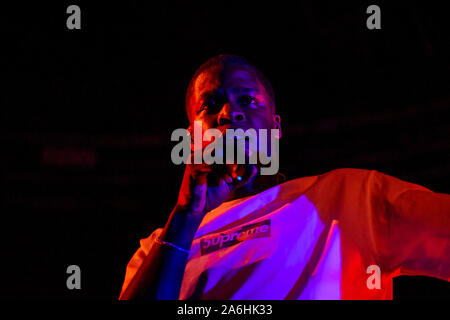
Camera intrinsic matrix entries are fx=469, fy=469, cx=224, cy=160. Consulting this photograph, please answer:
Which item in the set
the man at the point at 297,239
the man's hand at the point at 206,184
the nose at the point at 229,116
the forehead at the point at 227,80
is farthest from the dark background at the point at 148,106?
the man's hand at the point at 206,184

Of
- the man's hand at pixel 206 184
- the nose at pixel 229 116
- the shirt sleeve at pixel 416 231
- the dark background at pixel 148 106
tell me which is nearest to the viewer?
the shirt sleeve at pixel 416 231

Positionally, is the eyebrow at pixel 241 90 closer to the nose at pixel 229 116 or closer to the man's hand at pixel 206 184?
the nose at pixel 229 116

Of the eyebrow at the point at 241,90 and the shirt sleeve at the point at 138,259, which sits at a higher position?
the eyebrow at the point at 241,90

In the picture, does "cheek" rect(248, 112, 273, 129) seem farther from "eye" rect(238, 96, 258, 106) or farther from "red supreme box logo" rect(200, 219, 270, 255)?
"red supreme box logo" rect(200, 219, 270, 255)

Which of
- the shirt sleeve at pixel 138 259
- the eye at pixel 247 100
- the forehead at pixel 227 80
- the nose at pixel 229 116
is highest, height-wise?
the forehead at pixel 227 80

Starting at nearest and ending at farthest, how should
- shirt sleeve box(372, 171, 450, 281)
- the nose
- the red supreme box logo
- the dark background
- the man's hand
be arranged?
shirt sleeve box(372, 171, 450, 281)
the man's hand
the red supreme box logo
the nose
the dark background

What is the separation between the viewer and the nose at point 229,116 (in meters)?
1.84

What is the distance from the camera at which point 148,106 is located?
4137 millimetres

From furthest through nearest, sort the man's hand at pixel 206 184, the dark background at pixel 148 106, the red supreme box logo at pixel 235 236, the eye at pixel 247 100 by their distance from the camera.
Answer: the dark background at pixel 148 106 → the eye at pixel 247 100 → the red supreme box logo at pixel 235 236 → the man's hand at pixel 206 184

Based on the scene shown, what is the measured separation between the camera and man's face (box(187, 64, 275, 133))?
1861 millimetres

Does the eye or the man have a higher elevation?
the eye

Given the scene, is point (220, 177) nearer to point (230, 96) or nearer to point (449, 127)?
point (230, 96)

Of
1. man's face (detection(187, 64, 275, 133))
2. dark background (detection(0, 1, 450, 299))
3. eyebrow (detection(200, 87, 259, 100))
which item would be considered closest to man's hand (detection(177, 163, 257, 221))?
man's face (detection(187, 64, 275, 133))
